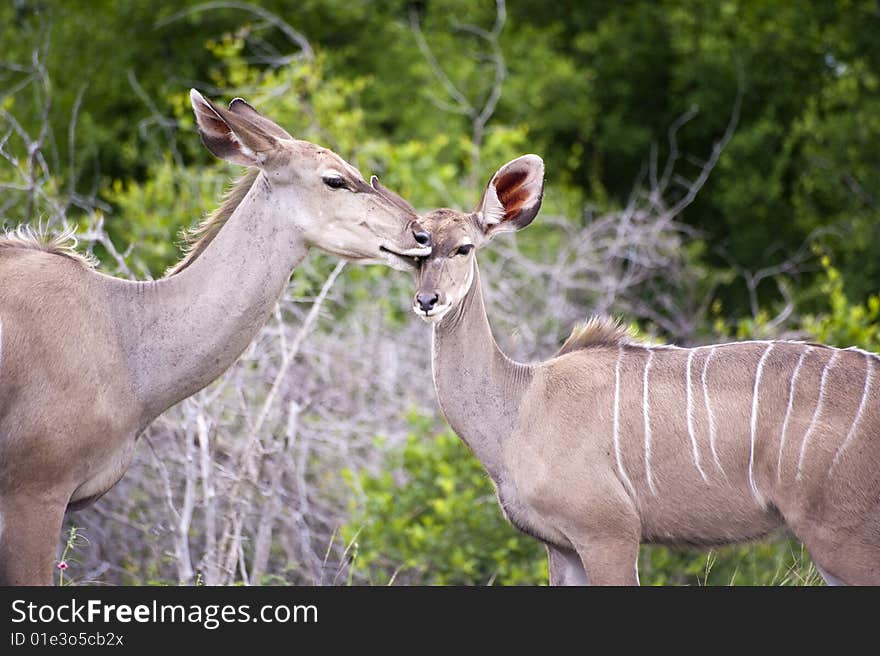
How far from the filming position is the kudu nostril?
13.4ft

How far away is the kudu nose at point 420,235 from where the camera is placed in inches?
160

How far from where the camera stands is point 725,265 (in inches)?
537

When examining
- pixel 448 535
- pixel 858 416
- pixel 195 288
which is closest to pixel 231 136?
pixel 195 288

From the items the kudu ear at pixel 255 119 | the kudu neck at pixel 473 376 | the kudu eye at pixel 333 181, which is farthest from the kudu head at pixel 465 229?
the kudu ear at pixel 255 119

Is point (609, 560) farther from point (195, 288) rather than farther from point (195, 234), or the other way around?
point (195, 234)

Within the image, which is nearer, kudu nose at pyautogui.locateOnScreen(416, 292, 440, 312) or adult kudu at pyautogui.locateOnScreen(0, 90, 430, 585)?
adult kudu at pyautogui.locateOnScreen(0, 90, 430, 585)

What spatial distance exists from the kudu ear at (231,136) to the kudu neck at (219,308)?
Result: 0.13 m

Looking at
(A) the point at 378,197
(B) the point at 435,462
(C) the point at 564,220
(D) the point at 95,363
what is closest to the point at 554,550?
(A) the point at 378,197

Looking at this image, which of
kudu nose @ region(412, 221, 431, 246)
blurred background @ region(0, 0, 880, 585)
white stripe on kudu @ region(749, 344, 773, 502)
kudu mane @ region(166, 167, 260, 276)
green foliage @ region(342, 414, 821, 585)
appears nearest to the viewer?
white stripe on kudu @ region(749, 344, 773, 502)

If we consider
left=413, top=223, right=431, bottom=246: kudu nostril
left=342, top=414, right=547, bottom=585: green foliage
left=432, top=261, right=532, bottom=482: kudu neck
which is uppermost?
left=413, top=223, right=431, bottom=246: kudu nostril

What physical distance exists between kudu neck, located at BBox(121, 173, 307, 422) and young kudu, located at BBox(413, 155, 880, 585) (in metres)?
0.45

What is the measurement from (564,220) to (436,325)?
4988 millimetres

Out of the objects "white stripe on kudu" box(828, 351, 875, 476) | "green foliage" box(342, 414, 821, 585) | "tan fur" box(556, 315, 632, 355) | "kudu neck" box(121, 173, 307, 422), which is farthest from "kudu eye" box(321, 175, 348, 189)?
"green foliage" box(342, 414, 821, 585)

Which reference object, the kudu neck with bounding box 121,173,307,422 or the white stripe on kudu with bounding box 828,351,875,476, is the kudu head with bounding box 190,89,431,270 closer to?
the kudu neck with bounding box 121,173,307,422
